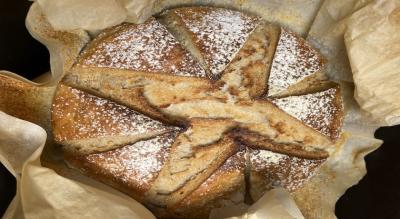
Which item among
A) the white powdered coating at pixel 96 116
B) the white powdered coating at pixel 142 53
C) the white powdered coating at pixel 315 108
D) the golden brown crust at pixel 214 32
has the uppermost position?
the golden brown crust at pixel 214 32

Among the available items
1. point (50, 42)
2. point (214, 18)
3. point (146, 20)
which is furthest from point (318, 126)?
point (50, 42)

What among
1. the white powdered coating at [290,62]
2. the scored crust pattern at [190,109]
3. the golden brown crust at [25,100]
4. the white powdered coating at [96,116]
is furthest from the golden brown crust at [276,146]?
the golden brown crust at [25,100]

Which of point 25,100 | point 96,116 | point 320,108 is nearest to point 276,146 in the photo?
point 320,108

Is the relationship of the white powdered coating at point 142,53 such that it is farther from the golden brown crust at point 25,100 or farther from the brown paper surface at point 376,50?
the brown paper surface at point 376,50

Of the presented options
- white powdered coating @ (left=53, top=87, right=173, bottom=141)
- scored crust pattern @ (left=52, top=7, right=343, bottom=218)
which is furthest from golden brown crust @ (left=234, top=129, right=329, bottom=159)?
white powdered coating @ (left=53, top=87, right=173, bottom=141)

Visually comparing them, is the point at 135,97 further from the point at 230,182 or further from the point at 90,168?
the point at 230,182

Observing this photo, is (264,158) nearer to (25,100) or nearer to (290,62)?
(290,62)
